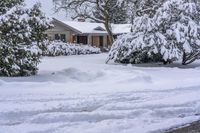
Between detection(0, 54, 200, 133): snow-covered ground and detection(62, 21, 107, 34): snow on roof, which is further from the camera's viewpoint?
detection(62, 21, 107, 34): snow on roof

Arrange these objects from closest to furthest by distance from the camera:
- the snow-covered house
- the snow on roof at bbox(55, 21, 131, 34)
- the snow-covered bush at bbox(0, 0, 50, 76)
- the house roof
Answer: the snow-covered bush at bbox(0, 0, 50, 76) → the snow-covered house → the house roof → the snow on roof at bbox(55, 21, 131, 34)

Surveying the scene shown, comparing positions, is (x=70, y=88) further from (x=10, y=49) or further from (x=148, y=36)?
(x=148, y=36)

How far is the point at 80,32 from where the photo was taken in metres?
56.1

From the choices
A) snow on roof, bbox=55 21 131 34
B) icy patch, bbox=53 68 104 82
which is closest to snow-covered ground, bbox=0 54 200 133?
icy patch, bbox=53 68 104 82

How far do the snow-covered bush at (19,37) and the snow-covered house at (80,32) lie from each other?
110 ft

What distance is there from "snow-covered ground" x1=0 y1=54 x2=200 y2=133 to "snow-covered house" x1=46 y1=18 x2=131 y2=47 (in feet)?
118

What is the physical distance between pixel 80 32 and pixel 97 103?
149ft

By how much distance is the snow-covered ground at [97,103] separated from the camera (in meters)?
8.89

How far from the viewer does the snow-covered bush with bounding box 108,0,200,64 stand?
870 inches

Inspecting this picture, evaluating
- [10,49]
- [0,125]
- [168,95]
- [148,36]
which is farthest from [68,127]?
[148,36]

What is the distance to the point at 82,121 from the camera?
9305 mm

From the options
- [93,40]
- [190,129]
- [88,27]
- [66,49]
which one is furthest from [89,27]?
[190,129]

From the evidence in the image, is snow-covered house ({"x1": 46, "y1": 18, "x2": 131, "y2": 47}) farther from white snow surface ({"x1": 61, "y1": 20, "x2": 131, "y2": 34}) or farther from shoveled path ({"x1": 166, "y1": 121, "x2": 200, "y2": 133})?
shoveled path ({"x1": 166, "y1": 121, "x2": 200, "y2": 133})

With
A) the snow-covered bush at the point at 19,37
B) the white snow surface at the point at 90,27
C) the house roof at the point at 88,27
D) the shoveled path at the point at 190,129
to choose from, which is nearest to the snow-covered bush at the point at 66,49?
the house roof at the point at 88,27
